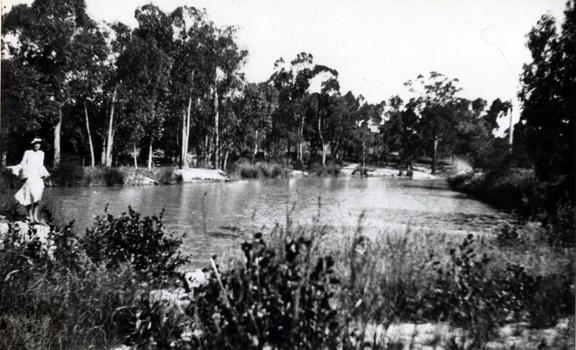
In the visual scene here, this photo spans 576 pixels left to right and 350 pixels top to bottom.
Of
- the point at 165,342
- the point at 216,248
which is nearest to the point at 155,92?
the point at 216,248

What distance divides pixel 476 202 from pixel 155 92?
20.0 meters

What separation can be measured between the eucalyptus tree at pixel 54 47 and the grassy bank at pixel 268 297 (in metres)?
17.0

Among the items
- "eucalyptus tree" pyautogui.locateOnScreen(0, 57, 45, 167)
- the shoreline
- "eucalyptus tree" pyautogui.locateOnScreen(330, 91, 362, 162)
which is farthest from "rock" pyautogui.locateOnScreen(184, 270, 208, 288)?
"eucalyptus tree" pyautogui.locateOnScreen(330, 91, 362, 162)

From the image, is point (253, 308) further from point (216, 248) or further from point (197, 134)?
point (197, 134)

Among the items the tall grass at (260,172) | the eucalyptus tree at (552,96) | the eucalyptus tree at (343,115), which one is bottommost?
the tall grass at (260,172)

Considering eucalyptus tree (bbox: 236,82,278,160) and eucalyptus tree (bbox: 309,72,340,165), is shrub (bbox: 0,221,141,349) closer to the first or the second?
eucalyptus tree (bbox: 309,72,340,165)

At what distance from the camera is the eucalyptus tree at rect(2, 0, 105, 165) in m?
19.0

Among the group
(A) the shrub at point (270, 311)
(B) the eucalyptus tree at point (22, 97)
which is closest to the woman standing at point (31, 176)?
(A) the shrub at point (270, 311)

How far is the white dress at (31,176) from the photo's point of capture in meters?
7.21

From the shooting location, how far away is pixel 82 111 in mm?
28688

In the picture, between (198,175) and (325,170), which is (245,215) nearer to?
(198,175)

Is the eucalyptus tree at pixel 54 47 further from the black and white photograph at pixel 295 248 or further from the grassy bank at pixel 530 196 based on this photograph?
the grassy bank at pixel 530 196

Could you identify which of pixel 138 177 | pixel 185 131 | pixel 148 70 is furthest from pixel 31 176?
pixel 185 131

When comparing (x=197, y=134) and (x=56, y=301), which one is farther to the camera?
(x=197, y=134)
